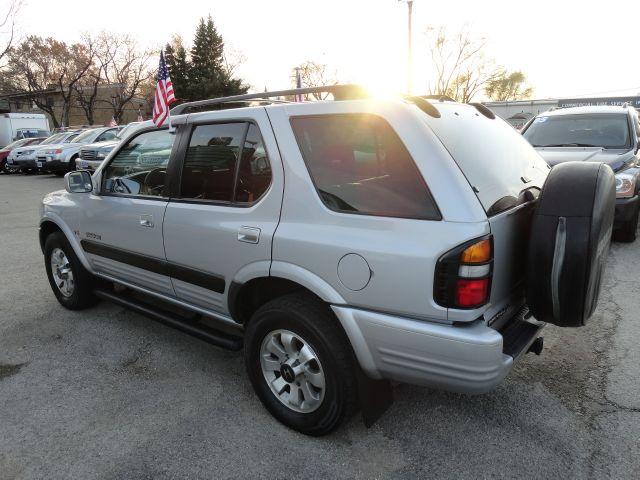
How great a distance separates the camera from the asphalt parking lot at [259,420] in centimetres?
230

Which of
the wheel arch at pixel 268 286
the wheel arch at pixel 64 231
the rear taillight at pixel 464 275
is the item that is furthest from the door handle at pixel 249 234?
the wheel arch at pixel 64 231

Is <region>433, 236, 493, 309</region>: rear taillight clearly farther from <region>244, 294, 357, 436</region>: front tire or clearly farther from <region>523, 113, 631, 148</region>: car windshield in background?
<region>523, 113, 631, 148</region>: car windshield in background

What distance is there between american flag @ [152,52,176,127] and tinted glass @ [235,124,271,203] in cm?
91

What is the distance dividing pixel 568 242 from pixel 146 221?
255 centimetres

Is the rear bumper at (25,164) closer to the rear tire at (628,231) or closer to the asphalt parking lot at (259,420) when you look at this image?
the asphalt parking lot at (259,420)

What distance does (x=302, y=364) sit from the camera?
7.95 ft

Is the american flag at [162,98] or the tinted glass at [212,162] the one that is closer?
the tinted glass at [212,162]

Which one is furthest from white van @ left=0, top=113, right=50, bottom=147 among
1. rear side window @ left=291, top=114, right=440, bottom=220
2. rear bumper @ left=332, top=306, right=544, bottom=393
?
rear bumper @ left=332, top=306, right=544, bottom=393

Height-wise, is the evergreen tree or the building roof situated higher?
the evergreen tree

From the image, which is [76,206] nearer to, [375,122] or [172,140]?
[172,140]

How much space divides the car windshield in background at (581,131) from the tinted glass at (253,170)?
17.2ft

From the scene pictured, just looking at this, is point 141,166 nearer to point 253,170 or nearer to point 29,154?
point 253,170

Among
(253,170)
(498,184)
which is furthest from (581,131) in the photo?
(253,170)

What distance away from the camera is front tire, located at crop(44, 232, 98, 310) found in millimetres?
4090
